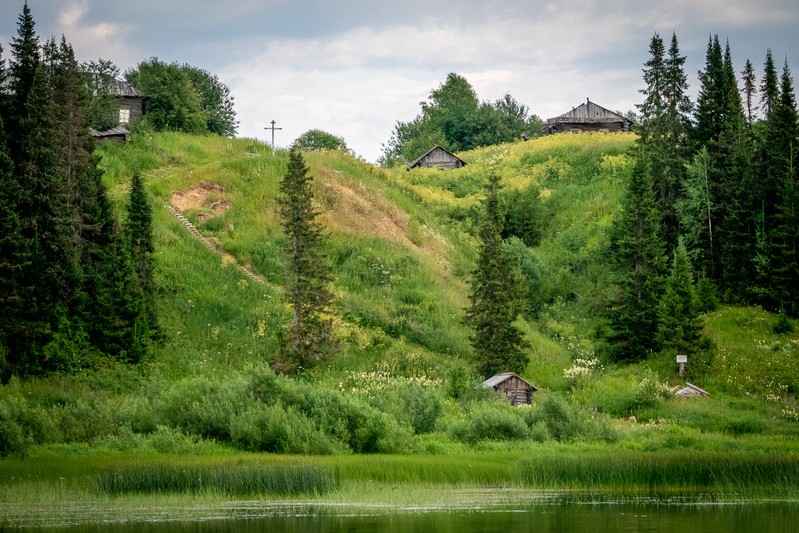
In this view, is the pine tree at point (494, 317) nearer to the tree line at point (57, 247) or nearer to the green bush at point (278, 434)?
the tree line at point (57, 247)

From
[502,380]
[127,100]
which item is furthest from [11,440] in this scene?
[127,100]

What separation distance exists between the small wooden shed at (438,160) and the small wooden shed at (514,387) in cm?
5686

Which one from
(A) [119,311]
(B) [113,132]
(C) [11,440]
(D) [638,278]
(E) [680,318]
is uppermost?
(B) [113,132]

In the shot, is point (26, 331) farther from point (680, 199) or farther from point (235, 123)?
point (235, 123)

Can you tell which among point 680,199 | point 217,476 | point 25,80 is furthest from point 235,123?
point 217,476

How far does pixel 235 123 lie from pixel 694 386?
83.8 metres

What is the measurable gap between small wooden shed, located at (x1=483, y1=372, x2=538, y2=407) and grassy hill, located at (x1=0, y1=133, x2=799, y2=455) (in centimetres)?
71

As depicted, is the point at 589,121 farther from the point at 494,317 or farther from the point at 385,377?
the point at 385,377

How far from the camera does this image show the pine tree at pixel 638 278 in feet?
210

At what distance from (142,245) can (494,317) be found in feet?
59.7

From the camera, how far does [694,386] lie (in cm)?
5575

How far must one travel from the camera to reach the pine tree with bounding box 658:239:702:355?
198ft

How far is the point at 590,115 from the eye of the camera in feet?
380

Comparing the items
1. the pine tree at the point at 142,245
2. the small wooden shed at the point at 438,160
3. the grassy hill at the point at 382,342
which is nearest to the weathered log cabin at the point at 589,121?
the grassy hill at the point at 382,342
